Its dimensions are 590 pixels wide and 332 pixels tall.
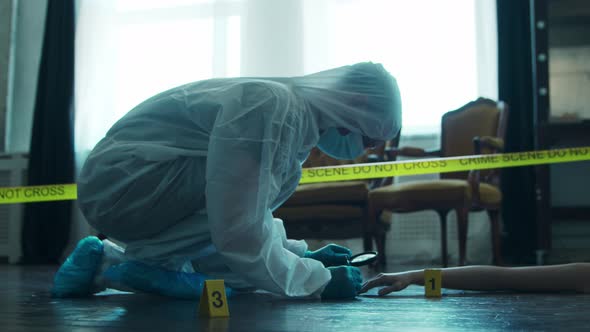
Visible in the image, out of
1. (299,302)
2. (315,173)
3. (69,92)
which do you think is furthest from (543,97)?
(69,92)

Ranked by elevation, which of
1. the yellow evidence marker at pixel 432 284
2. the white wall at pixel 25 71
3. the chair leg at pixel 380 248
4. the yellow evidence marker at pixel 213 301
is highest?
the white wall at pixel 25 71

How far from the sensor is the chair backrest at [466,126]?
4207mm

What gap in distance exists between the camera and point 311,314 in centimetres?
144

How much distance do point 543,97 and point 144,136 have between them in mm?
2908

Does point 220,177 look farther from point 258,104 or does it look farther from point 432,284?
point 432,284

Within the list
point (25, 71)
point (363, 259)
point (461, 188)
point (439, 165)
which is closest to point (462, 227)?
point (461, 188)

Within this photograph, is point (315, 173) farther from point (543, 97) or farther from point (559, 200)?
point (559, 200)

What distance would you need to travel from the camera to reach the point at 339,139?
190 centimetres

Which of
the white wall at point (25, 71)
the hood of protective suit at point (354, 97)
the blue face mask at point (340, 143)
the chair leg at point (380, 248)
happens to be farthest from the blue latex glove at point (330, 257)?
the white wall at point (25, 71)

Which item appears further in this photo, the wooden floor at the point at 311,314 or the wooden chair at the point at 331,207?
the wooden chair at the point at 331,207

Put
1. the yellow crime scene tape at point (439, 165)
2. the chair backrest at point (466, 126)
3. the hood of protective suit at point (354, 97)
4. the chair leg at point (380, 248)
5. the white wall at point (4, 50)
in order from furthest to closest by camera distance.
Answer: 1. the white wall at point (4, 50)
2. the chair backrest at point (466, 126)
3. the chair leg at point (380, 248)
4. the yellow crime scene tape at point (439, 165)
5. the hood of protective suit at point (354, 97)

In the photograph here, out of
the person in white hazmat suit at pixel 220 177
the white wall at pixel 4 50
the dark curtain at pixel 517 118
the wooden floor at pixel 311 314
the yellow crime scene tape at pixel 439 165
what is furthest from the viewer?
the white wall at pixel 4 50

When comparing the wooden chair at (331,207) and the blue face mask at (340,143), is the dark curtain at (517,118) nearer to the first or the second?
the wooden chair at (331,207)

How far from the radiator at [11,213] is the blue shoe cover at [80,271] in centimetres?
341
